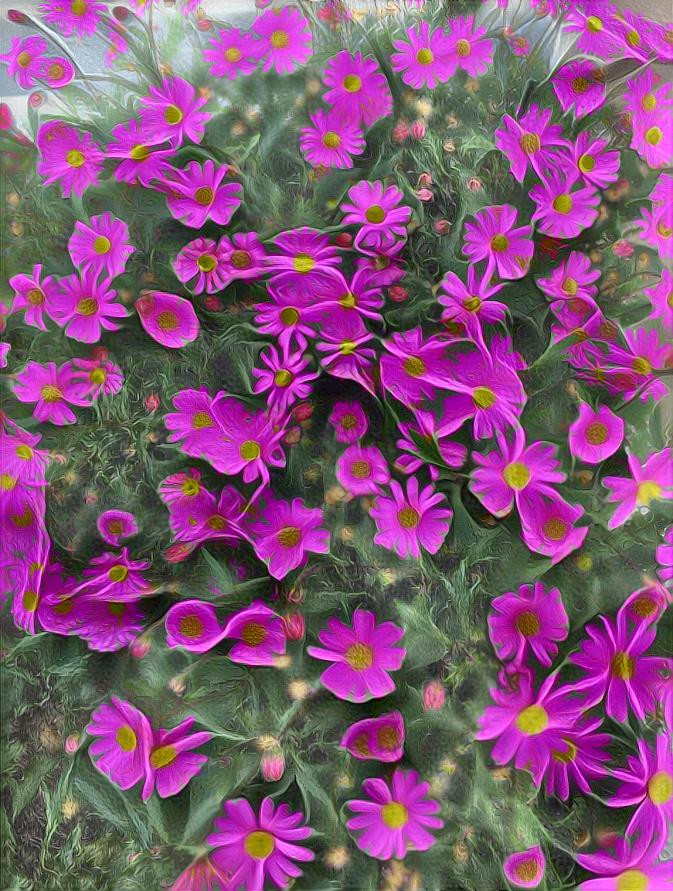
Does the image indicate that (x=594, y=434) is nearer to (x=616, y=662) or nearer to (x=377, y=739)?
(x=616, y=662)

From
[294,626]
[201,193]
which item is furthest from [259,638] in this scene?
[201,193]

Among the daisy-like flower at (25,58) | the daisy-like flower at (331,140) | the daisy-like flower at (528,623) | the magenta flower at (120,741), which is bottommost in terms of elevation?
the magenta flower at (120,741)

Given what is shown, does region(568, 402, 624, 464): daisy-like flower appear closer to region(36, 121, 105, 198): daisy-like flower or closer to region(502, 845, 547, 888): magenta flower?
region(502, 845, 547, 888): magenta flower

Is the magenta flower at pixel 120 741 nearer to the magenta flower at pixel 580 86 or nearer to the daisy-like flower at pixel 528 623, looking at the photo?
the daisy-like flower at pixel 528 623

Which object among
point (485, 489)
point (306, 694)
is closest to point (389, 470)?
point (485, 489)

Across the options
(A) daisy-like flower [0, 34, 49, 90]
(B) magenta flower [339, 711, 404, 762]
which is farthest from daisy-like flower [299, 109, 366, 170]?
(B) magenta flower [339, 711, 404, 762]

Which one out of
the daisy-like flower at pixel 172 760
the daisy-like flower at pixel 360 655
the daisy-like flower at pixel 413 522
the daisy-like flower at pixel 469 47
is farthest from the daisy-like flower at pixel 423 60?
the daisy-like flower at pixel 172 760
